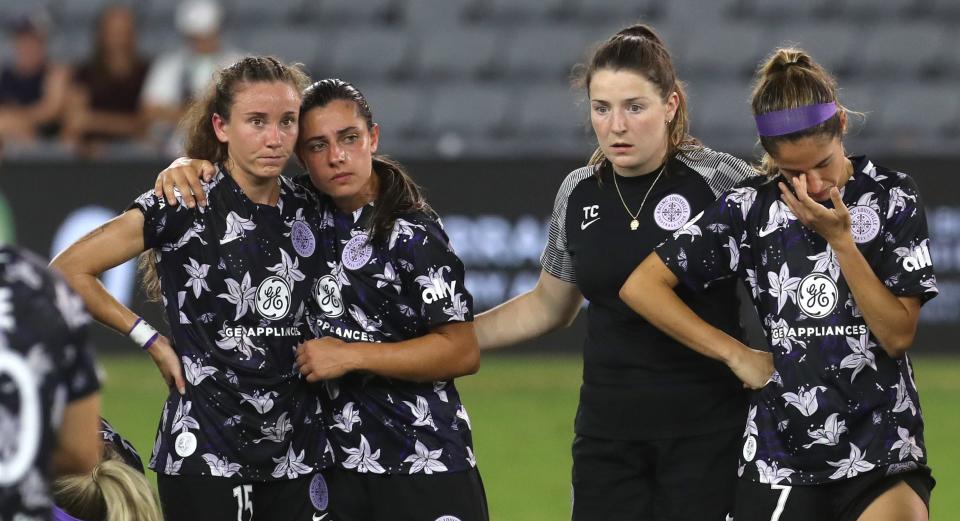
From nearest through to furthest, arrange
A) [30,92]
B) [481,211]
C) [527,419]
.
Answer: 1. [527,419]
2. [481,211]
3. [30,92]

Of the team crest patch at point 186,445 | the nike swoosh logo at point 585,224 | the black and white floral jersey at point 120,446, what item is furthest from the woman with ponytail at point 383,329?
the black and white floral jersey at point 120,446

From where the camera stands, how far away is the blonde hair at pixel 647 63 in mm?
4594

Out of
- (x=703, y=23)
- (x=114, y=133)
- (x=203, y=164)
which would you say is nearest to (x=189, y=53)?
(x=114, y=133)

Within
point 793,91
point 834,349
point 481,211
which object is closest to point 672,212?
point 793,91

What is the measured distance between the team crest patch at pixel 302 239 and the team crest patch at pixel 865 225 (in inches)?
62.7

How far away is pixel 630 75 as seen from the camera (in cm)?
458

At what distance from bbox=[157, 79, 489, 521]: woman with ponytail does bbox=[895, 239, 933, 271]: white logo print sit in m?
1.31

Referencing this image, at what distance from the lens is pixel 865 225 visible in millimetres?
4125

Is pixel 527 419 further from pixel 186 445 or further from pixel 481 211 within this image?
pixel 186 445

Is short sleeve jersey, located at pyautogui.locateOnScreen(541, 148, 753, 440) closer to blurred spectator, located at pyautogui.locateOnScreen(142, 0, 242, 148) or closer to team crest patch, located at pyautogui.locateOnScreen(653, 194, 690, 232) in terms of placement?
team crest patch, located at pyautogui.locateOnScreen(653, 194, 690, 232)

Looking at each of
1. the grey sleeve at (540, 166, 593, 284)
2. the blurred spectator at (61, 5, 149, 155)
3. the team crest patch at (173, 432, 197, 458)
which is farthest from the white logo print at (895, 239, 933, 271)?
the blurred spectator at (61, 5, 149, 155)

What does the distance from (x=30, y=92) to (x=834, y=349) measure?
10296mm

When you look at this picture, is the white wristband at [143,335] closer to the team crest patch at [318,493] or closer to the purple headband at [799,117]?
the team crest patch at [318,493]

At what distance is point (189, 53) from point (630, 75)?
863 centimetres
